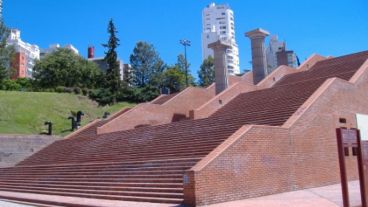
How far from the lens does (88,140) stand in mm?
23312

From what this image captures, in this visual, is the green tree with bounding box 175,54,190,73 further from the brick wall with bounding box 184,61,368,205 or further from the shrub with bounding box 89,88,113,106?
the brick wall with bounding box 184,61,368,205

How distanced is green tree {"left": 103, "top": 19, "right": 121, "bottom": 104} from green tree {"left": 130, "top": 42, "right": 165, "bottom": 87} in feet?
25.4

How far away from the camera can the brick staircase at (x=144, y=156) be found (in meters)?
14.0

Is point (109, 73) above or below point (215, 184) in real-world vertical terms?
above

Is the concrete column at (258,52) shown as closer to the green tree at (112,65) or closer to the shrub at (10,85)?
the green tree at (112,65)

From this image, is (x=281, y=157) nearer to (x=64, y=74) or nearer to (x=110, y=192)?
(x=110, y=192)

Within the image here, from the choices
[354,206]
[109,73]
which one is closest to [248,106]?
[354,206]

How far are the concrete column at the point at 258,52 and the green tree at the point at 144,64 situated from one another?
31.1 meters

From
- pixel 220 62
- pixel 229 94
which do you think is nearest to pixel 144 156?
pixel 229 94

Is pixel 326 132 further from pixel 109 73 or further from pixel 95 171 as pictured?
pixel 109 73

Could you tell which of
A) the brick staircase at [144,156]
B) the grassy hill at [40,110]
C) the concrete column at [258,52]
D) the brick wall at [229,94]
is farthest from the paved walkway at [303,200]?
the grassy hill at [40,110]

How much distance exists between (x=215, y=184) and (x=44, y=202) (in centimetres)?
626

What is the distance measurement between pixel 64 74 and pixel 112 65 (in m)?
6.98

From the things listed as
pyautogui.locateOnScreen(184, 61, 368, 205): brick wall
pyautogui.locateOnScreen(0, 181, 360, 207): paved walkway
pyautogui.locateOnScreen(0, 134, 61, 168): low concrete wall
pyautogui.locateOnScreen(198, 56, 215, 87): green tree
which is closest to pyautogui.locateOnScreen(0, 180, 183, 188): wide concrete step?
pyautogui.locateOnScreen(0, 181, 360, 207): paved walkway
